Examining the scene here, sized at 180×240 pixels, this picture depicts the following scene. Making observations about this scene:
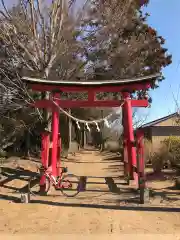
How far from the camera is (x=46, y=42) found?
15.7 m

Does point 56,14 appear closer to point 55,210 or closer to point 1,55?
point 1,55

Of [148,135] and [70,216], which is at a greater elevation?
[148,135]

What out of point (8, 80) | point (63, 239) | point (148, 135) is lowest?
point (63, 239)

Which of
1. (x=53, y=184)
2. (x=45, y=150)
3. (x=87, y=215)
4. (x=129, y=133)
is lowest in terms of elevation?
(x=87, y=215)

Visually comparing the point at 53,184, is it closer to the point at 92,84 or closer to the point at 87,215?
the point at 87,215

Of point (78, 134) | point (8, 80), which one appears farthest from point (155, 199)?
point (78, 134)

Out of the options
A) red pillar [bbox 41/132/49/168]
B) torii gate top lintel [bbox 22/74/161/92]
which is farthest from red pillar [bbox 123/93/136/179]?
red pillar [bbox 41/132/49/168]

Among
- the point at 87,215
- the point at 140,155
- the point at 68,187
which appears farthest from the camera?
the point at 68,187

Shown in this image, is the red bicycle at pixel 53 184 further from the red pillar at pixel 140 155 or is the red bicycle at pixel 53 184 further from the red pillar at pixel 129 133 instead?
the red pillar at pixel 129 133

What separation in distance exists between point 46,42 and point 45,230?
11122mm

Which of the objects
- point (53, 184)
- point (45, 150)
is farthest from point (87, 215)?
point (45, 150)

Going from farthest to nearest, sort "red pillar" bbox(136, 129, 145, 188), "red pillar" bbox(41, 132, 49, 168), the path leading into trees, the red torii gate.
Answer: the red torii gate → "red pillar" bbox(41, 132, 49, 168) → "red pillar" bbox(136, 129, 145, 188) → the path leading into trees

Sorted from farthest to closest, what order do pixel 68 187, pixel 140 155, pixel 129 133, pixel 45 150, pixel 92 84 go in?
1. pixel 129 133
2. pixel 92 84
3. pixel 68 187
4. pixel 45 150
5. pixel 140 155

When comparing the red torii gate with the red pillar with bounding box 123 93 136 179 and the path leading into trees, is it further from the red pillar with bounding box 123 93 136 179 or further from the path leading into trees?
the path leading into trees
